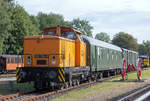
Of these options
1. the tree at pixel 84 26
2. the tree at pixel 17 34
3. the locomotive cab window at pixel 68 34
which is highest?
the tree at pixel 84 26

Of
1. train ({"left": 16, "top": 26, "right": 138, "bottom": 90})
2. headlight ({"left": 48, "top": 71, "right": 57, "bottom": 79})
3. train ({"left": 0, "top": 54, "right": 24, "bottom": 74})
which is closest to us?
headlight ({"left": 48, "top": 71, "right": 57, "bottom": 79})

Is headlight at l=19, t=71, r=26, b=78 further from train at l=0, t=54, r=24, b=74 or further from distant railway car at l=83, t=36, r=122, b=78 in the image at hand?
train at l=0, t=54, r=24, b=74

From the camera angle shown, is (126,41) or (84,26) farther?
(126,41)

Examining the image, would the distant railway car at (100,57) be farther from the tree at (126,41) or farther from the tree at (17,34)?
the tree at (126,41)

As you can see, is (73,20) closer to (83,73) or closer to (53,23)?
(53,23)

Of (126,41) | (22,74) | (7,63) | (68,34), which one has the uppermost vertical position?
(126,41)

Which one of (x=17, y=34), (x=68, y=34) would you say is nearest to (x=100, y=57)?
(x=68, y=34)

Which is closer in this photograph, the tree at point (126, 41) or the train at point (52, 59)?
the train at point (52, 59)

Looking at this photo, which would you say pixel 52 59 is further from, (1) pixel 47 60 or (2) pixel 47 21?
(2) pixel 47 21

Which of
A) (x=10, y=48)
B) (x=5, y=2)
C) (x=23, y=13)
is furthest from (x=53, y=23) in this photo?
(x=5, y=2)

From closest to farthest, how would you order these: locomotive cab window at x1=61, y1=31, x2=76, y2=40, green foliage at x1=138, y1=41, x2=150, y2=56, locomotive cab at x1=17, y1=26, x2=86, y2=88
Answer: locomotive cab at x1=17, y1=26, x2=86, y2=88, locomotive cab window at x1=61, y1=31, x2=76, y2=40, green foliage at x1=138, y1=41, x2=150, y2=56

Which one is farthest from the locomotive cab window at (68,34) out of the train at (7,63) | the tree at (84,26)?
the tree at (84,26)

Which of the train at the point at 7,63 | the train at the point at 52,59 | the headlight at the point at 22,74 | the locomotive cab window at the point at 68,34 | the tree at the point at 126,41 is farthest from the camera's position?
the tree at the point at 126,41

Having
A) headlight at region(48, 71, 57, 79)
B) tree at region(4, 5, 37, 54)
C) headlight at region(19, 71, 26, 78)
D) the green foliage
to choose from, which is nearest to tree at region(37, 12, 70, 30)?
tree at region(4, 5, 37, 54)
